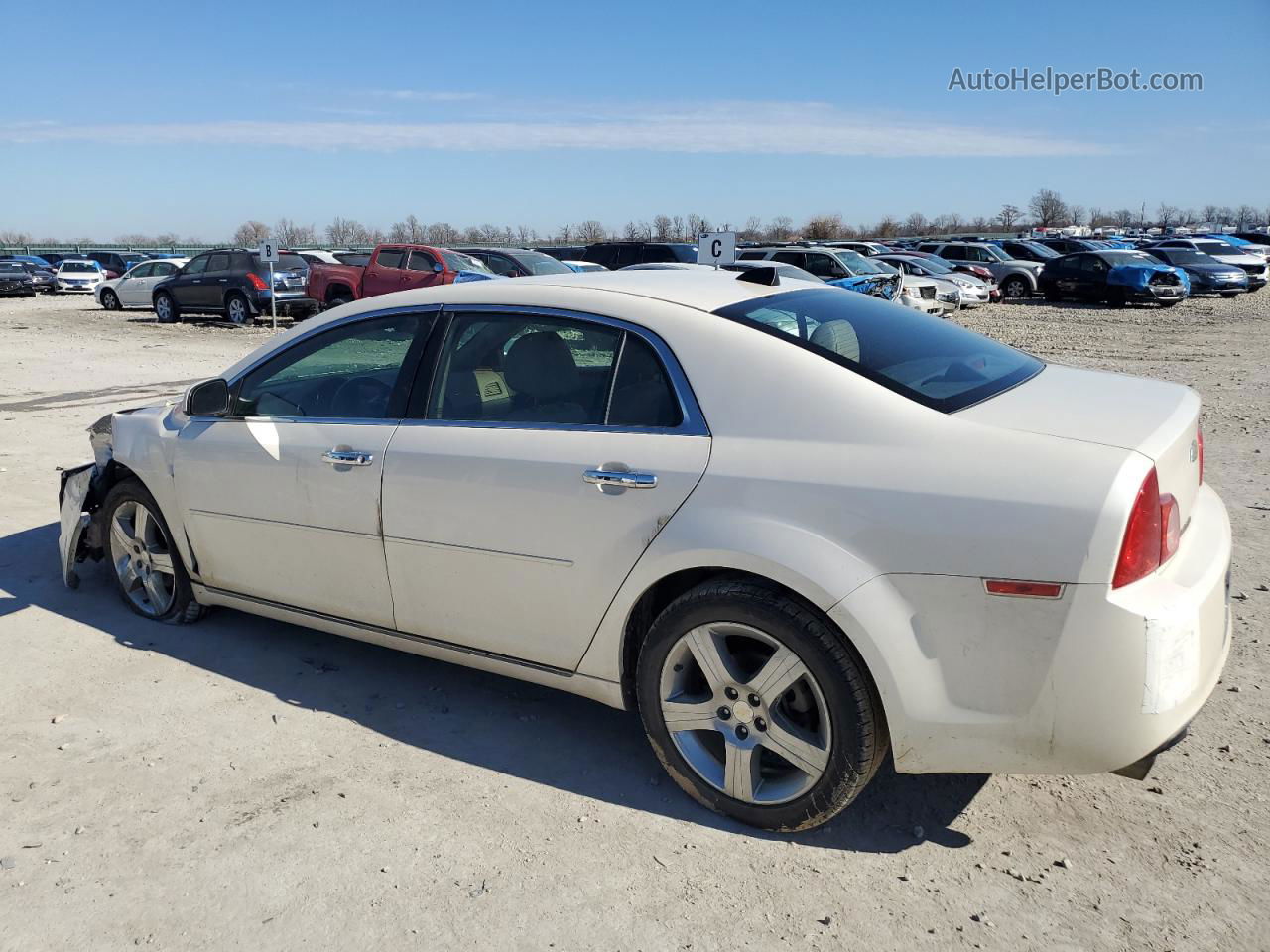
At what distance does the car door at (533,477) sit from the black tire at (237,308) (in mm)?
20665

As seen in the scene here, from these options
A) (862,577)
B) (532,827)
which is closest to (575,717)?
(532,827)

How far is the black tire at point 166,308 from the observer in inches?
950

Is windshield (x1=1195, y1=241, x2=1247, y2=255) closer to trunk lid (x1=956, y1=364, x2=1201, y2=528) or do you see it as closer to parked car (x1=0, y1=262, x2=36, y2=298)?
trunk lid (x1=956, y1=364, x2=1201, y2=528)

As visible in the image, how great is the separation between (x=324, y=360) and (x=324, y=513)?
725 mm

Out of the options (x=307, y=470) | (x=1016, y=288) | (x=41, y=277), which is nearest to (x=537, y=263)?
(x=1016, y=288)

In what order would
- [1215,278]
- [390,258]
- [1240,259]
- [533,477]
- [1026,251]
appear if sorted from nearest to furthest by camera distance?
1. [533,477]
2. [390,258]
3. [1215,278]
4. [1240,259]
5. [1026,251]

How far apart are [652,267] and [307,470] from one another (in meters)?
15.0

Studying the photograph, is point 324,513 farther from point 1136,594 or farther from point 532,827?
point 1136,594

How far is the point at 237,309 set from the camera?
22578mm

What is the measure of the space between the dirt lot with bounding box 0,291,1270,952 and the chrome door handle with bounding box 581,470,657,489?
3.41 feet

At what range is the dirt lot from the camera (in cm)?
269

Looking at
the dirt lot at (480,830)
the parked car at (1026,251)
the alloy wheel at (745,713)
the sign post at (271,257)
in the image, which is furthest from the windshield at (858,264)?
the alloy wheel at (745,713)

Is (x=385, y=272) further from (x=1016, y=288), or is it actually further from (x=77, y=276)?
(x=77, y=276)

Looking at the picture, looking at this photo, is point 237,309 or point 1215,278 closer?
point 237,309
